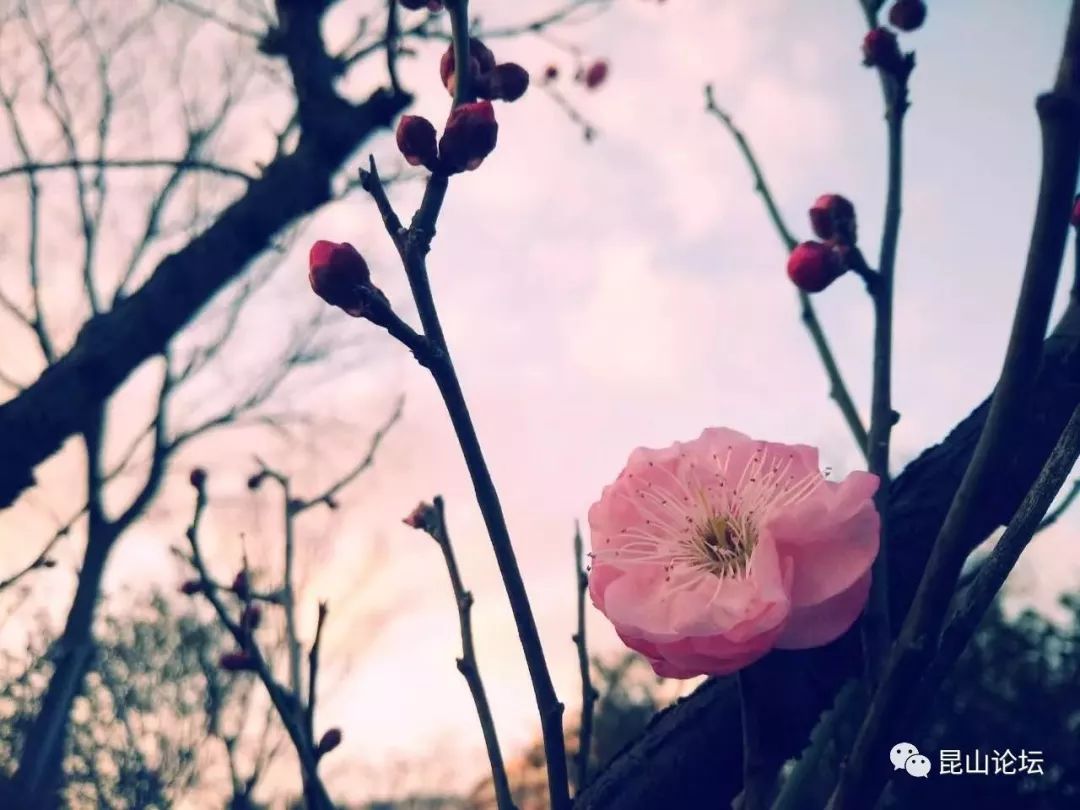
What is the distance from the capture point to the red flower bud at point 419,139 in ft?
2.02

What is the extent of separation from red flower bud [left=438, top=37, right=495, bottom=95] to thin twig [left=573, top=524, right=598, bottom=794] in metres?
0.53

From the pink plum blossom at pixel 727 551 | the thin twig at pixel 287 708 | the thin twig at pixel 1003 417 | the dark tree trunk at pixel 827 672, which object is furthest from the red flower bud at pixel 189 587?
the thin twig at pixel 1003 417

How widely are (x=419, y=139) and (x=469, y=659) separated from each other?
1.73 ft

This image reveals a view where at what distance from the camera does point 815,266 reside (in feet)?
3.15

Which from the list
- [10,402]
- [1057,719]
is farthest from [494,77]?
[1057,719]

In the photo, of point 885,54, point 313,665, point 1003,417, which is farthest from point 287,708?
point 885,54

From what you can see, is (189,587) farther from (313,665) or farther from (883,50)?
(883,50)

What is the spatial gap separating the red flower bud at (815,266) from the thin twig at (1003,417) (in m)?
0.51

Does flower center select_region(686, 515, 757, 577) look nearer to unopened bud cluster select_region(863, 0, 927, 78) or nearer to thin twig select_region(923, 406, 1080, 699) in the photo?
thin twig select_region(923, 406, 1080, 699)

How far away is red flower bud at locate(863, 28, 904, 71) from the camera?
0.97 m

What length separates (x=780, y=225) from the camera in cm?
112

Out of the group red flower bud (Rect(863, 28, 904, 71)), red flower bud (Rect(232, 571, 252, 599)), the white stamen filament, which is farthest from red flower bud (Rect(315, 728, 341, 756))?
red flower bud (Rect(863, 28, 904, 71))

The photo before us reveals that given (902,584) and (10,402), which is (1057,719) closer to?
(902,584)

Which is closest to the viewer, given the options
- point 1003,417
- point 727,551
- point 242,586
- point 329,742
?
point 1003,417
